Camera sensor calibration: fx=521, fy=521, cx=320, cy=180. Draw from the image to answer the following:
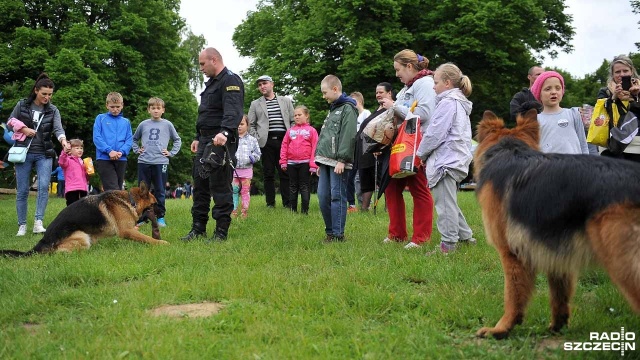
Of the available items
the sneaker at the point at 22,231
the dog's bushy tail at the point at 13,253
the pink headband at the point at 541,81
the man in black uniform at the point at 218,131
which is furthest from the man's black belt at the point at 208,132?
the pink headband at the point at 541,81

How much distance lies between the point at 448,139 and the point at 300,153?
5106 millimetres

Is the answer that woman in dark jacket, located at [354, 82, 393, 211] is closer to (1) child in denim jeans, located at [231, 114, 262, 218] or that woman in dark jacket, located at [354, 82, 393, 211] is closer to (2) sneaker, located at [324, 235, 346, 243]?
(2) sneaker, located at [324, 235, 346, 243]

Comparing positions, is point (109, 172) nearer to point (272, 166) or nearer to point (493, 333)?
point (272, 166)

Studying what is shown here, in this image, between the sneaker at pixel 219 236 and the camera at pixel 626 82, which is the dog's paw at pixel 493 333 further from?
the sneaker at pixel 219 236

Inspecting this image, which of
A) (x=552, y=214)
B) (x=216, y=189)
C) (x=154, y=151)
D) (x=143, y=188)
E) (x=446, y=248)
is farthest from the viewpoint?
(x=154, y=151)

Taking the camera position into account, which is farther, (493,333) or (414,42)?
(414,42)

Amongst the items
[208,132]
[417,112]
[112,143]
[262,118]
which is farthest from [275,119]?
[417,112]

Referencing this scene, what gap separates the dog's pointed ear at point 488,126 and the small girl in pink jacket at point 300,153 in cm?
674

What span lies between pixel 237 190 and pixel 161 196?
5.46 ft

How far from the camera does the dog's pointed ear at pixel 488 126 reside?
403cm

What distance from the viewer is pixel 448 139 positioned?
6066 millimetres

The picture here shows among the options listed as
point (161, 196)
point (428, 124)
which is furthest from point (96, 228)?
point (428, 124)

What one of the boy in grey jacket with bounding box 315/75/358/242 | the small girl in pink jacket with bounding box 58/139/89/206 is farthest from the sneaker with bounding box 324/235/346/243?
the small girl in pink jacket with bounding box 58/139/89/206

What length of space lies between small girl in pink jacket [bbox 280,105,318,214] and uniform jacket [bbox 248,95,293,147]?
44 centimetres
